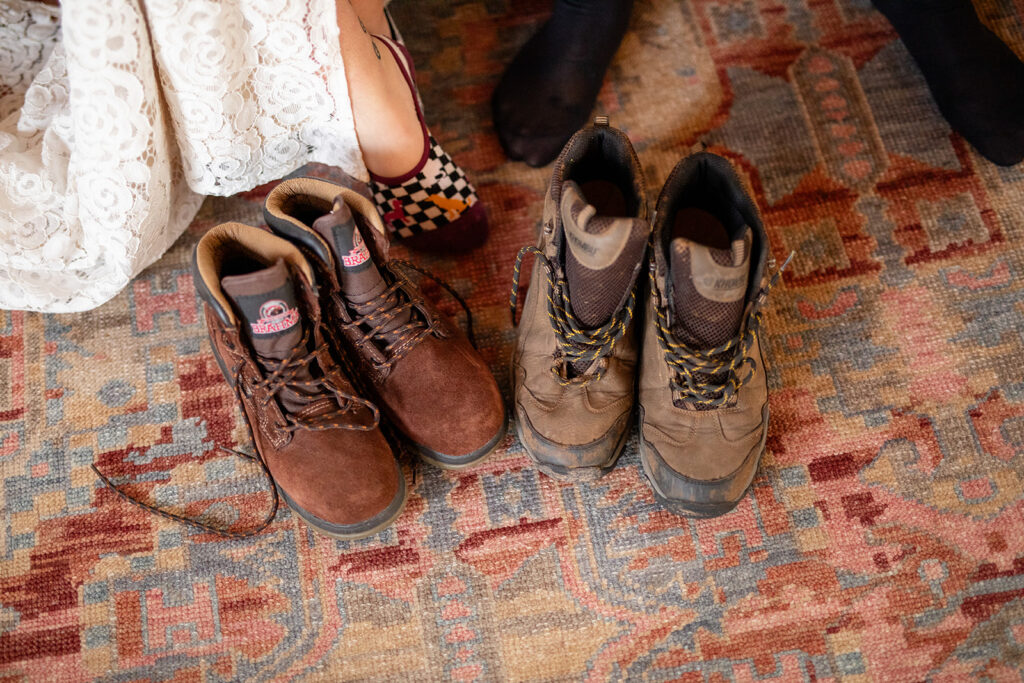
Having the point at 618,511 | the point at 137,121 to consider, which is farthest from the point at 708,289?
the point at 137,121

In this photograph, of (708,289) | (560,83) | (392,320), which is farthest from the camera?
(560,83)

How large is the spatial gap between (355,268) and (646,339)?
338mm

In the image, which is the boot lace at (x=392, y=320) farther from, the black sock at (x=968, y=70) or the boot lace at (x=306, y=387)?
the black sock at (x=968, y=70)

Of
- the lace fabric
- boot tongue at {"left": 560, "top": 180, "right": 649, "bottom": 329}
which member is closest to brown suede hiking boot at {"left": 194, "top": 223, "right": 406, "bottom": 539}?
the lace fabric

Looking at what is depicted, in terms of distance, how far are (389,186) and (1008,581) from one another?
2.88 feet

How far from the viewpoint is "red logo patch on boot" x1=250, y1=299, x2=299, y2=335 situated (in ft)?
2.46

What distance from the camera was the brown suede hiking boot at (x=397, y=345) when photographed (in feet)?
2.63

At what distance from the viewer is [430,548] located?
87cm

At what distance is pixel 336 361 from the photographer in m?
0.86

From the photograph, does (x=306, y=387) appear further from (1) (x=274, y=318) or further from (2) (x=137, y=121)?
(2) (x=137, y=121)

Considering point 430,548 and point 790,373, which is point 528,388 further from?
point 790,373

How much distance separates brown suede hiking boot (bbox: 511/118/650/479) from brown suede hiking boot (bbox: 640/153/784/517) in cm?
3

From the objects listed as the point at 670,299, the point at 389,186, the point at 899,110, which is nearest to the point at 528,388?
the point at 670,299

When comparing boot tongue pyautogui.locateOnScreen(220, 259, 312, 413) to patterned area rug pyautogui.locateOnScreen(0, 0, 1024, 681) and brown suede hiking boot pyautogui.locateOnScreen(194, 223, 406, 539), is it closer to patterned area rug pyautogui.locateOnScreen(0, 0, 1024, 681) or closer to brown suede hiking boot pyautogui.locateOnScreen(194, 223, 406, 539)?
brown suede hiking boot pyautogui.locateOnScreen(194, 223, 406, 539)
